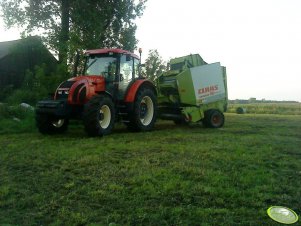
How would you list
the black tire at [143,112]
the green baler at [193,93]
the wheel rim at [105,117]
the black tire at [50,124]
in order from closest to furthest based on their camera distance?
1. the wheel rim at [105,117]
2. the black tire at [50,124]
3. the black tire at [143,112]
4. the green baler at [193,93]

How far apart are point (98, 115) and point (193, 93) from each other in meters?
4.12

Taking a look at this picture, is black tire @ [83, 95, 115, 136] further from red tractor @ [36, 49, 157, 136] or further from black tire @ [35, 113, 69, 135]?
black tire @ [35, 113, 69, 135]

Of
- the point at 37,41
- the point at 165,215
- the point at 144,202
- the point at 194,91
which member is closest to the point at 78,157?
the point at 144,202

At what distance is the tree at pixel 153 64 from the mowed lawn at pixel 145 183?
13349 mm

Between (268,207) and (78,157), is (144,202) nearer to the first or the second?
(268,207)

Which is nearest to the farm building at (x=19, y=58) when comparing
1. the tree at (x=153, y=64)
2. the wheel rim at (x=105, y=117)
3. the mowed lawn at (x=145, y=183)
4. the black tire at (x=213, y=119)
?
the tree at (x=153, y=64)

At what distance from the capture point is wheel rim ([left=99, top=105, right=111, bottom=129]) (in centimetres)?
923

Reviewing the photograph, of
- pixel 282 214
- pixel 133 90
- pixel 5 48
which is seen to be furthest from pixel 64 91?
pixel 5 48

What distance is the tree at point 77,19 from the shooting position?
17500mm

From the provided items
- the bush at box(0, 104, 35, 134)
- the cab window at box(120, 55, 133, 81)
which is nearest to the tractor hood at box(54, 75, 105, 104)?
the cab window at box(120, 55, 133, 81)

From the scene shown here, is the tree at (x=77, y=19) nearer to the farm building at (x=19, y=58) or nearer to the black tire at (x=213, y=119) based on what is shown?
the farm building at (x=19, y=58)

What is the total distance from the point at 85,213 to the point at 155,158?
261 cm

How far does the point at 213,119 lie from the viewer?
A: 12148 mm

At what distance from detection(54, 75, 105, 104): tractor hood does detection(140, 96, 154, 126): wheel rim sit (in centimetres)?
192
